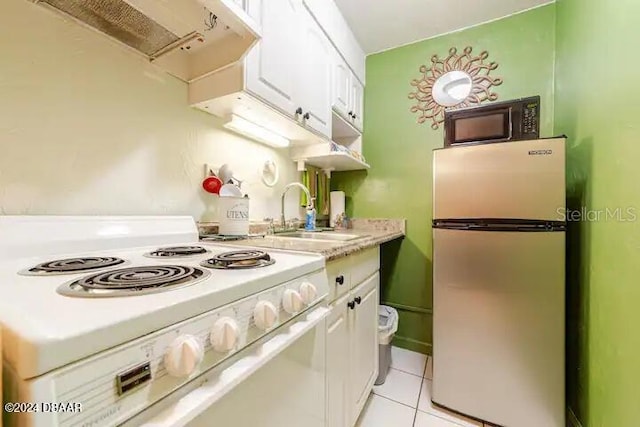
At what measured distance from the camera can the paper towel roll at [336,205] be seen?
2.19 metres

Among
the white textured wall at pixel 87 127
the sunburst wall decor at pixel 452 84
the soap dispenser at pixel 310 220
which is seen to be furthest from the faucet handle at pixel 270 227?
the sunburst wall decor at pixel 452 84

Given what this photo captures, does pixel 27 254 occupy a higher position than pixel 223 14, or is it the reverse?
pixel 223 14

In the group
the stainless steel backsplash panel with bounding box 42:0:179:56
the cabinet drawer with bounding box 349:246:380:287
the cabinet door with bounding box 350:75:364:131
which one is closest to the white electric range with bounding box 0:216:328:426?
the cabinet drawer with bounding box 349:246:380:287

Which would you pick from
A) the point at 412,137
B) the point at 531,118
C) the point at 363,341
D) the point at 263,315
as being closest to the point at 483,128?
the point at 531,118

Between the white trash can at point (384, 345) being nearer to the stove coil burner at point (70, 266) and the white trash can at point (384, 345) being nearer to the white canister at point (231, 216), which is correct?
the white canister at point (231, 216)

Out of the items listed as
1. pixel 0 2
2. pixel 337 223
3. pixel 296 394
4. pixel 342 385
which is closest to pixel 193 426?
pixel 296 394

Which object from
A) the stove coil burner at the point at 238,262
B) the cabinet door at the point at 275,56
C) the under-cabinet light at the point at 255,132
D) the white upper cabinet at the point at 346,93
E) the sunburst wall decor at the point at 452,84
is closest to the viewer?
the stove coil burner at the point at 238,262

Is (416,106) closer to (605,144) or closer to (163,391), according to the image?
(605,144)

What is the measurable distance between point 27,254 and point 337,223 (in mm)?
1733

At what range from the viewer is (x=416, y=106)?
2.06m

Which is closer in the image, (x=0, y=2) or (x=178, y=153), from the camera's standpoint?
(x=0, y=2)

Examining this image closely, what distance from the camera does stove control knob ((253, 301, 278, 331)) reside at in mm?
536

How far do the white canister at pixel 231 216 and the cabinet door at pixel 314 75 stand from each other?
21.7 inches

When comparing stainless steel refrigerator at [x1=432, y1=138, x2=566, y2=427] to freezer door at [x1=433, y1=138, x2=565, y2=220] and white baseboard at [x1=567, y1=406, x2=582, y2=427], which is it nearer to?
freezer door at [x1=433, y1=138, x2=565, y2=220]
